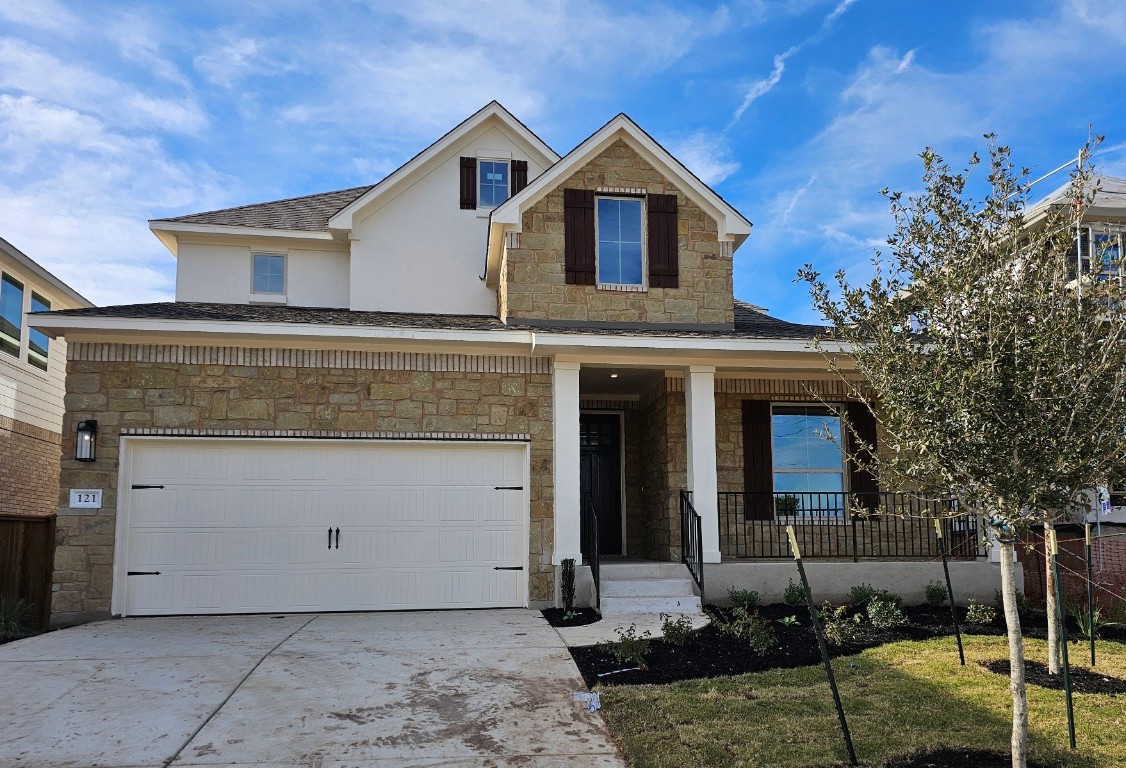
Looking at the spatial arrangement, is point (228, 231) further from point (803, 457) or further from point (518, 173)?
point (803, 457)

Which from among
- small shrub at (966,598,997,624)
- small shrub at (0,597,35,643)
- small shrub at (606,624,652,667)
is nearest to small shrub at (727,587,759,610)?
small shrub at (966,598,997,624)

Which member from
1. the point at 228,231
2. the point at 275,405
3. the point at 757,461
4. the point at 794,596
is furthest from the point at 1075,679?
the point at 228,231

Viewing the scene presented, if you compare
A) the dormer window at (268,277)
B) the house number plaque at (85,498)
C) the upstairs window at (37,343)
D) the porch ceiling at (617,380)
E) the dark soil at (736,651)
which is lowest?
the dark soil at (736,651)

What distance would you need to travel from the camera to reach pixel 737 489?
38.4 feet

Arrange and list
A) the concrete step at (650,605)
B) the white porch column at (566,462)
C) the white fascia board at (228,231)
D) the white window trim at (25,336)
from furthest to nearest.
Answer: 1. the white window trim at (25,336)
2. the white fascia board at (228,231)
3. the white porch column at (566,462)
4. the concrete step at (650,605)

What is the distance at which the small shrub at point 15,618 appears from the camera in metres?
9.08

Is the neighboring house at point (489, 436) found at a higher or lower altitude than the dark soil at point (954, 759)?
higher

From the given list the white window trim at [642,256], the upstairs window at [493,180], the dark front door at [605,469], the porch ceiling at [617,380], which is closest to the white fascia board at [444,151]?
the upstairs window at [493,180]

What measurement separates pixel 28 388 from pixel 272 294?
447 cm

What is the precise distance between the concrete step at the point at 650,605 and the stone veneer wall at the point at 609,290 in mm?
3703

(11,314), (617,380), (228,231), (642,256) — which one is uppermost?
(228,231)

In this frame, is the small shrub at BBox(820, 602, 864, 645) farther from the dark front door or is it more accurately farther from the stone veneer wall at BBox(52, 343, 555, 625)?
the dark front door

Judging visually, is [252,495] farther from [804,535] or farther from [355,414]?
[804,535]

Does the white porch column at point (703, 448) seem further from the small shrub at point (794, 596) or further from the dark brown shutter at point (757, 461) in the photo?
the small shrub at point (794, 596)
